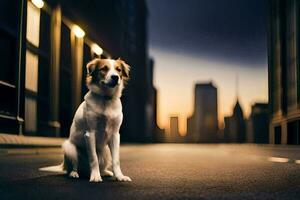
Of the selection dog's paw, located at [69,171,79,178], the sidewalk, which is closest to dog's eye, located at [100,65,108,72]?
dog's paw, located at [69,171,79,178]

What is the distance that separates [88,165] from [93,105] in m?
0.78

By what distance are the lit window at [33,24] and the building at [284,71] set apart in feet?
116

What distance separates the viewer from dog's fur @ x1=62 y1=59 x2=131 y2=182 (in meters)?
5.72

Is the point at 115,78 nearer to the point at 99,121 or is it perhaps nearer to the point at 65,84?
the point at 99,121

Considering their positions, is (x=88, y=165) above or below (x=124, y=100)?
below

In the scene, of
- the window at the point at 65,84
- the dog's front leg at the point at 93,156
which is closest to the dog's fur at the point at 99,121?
the dog's front leg at the point at 93,156

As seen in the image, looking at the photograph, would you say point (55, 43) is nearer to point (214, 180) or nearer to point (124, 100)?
point (214, 180)

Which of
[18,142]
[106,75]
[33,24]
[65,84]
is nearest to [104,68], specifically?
[106,75]

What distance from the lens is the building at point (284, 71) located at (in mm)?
53094

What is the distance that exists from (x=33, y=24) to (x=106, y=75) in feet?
54.7

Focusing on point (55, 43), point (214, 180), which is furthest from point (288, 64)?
point (214, 180)

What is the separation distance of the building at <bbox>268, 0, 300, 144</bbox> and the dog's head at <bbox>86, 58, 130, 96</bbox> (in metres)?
47.5

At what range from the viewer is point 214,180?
6.41m

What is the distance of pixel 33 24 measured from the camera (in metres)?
21.5
